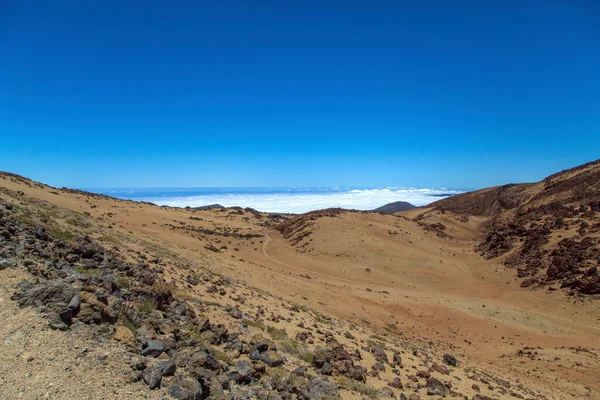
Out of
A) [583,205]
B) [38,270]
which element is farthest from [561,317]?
[38,270]

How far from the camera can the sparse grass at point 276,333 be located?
8.82 metres

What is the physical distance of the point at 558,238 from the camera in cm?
2850

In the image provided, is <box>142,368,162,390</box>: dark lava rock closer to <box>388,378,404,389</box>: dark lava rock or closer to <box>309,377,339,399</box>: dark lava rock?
<box>309,377,339,399</box>: dark lava rock

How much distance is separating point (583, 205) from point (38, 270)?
41200 millimetres

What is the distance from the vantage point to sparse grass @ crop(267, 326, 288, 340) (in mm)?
8820

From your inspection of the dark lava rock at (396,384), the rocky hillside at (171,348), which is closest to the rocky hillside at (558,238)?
the rocky hillside at (171,348)

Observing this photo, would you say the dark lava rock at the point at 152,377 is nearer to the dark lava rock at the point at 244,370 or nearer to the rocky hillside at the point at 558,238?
the dark lava rock at the point at 244,370

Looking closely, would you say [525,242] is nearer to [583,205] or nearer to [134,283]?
[583,205]

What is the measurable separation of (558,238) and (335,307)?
901 inches

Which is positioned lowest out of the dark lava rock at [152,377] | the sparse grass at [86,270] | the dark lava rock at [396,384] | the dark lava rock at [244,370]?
the dark lava rock at [396,384]

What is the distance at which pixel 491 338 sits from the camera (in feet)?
55.0

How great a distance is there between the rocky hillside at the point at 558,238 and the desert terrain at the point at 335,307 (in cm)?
19

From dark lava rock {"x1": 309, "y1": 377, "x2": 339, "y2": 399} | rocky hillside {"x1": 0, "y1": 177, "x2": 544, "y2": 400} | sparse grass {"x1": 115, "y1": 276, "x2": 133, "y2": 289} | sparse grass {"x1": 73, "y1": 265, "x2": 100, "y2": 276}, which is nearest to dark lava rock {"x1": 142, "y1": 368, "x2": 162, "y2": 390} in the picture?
rocky hillside {"x1": 0, "y1": 177, "x2": 544, "y2": 400}

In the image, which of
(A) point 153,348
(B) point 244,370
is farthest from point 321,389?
(A) point 153,348
